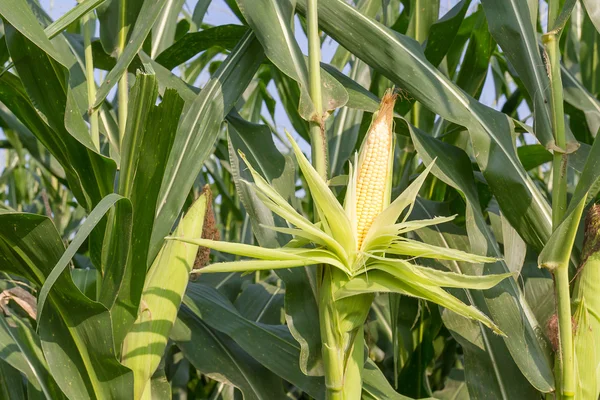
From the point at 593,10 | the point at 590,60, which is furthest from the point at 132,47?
the point at 590,60

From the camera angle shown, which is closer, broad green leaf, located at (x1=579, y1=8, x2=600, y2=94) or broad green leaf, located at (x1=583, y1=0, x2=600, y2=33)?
broad green leaf, located at (x1=583, y1=0, x2=600, y2=33)

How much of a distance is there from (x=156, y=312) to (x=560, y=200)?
89 centimetres

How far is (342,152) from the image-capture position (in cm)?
210

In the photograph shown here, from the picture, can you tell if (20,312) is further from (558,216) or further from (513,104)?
(513,104)

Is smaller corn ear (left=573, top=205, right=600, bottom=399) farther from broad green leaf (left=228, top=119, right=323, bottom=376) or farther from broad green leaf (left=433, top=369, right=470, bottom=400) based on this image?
broad green leaf (left=433, top=369, right=470, bottom=400)

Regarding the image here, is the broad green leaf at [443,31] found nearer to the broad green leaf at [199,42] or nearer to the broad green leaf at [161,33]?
the broad green leaf at [199,42]

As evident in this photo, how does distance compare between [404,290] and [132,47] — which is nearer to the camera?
[404,290]

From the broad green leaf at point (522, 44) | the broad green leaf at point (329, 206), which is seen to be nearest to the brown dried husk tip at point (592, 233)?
the broad green leaf at point (522, 44)

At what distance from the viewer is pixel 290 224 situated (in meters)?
1.53

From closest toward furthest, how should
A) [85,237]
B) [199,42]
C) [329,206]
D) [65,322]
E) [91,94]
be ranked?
[85,237] → [329,206] → [65,322] → [91,94] → [199,42]

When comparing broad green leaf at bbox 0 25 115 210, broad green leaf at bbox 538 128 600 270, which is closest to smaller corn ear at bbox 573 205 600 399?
broad green leaf at bbox 538 128 600 270

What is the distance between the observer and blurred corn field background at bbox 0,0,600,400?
1.18 metres

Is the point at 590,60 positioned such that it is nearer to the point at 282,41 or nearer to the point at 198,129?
the point at 282,41

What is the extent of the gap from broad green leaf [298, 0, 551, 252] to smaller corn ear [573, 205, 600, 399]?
10cm
